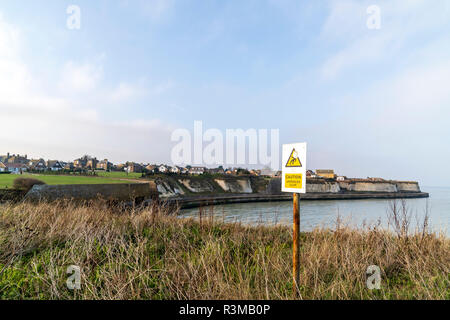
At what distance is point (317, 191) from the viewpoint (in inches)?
2188

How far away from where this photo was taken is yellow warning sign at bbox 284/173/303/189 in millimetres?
2499

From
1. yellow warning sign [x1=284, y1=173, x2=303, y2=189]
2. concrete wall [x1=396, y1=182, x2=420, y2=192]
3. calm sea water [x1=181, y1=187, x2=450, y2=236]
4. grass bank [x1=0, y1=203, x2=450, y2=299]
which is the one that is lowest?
concrete wall [x1=396, y1=182, x2=420, y2=192]

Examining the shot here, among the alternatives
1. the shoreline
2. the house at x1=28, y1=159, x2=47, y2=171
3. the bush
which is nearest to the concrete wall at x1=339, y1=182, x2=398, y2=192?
the shoreline

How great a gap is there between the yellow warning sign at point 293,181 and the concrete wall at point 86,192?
15.3m

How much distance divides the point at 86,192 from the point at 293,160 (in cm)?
2554

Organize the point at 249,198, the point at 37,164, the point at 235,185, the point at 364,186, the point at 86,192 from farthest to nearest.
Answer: the point at 37,164 < the point at 364,186 < the point at 235,185 < the point at 249,198 < the point at 86,192

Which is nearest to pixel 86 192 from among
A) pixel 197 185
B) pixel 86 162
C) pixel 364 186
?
pixel 197 185

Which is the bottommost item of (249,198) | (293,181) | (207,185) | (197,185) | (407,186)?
(407,186)

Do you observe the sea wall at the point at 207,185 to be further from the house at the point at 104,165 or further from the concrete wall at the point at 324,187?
the house at the point at 104,165

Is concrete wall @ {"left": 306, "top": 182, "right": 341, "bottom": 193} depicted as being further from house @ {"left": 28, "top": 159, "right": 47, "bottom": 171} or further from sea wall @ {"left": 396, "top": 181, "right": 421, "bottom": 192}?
house @ {"left": 28, "top": 159, "right": 47, "bottom": 171}

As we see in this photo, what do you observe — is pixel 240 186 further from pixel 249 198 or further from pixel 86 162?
pixel 86 162

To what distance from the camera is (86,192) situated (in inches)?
900
